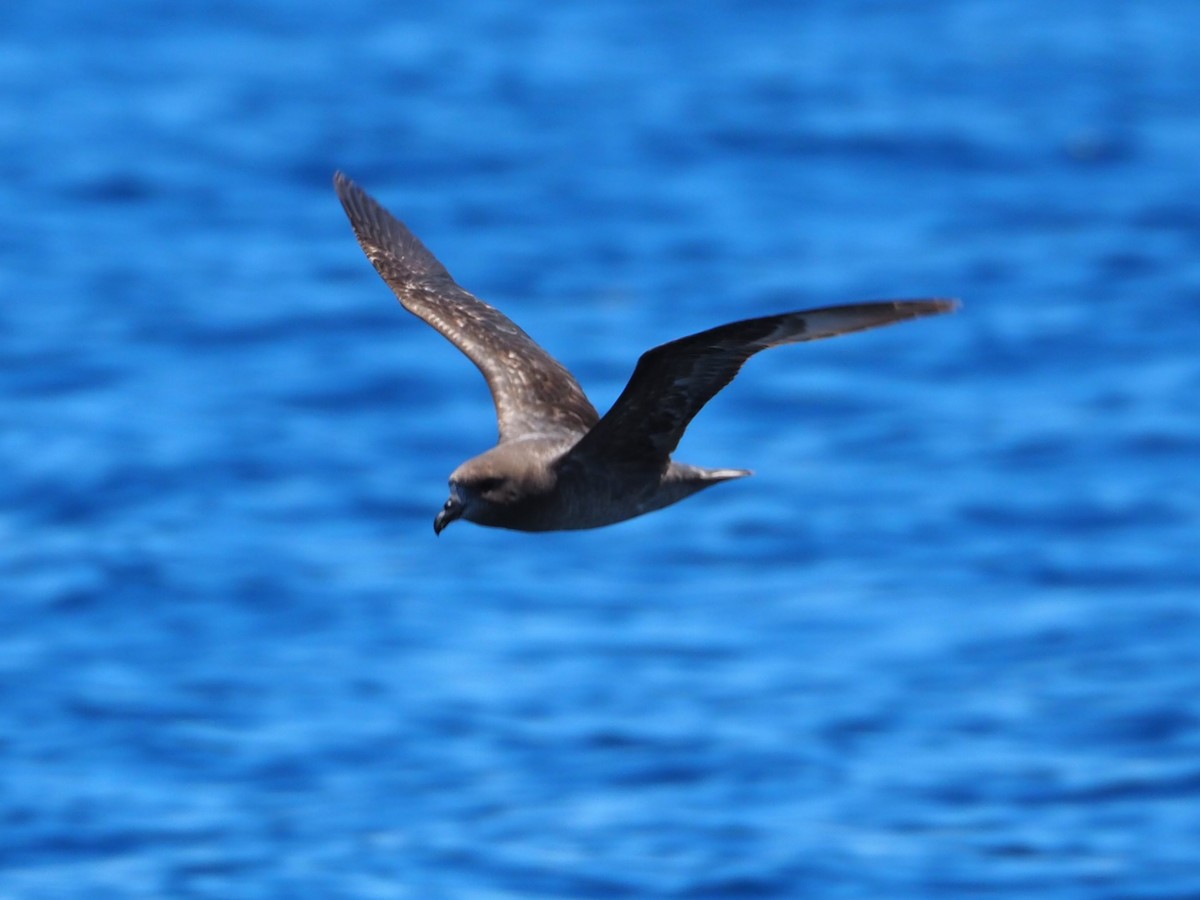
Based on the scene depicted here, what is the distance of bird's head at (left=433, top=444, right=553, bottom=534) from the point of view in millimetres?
7531

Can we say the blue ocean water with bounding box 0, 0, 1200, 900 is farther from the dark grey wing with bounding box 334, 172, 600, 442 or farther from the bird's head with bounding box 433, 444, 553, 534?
the bird's head with bounding box 433, 444, 553, 534

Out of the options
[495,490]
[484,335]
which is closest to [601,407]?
[484,335]

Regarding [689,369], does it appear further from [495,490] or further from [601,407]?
[601,407]

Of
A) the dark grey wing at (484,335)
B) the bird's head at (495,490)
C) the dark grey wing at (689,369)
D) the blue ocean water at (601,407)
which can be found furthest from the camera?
the blue ocean water at (601,407)

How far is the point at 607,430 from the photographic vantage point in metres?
7.55

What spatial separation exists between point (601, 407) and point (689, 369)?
35.0ft

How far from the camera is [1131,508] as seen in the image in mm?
18219

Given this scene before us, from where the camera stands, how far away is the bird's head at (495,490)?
753 centimetres

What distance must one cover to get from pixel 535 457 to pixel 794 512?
34.2ft

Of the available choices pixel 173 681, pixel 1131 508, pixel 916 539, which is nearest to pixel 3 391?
pixel 173 681

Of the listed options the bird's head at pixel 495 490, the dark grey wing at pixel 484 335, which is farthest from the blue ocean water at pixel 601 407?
the bird's head at pixel 495 490

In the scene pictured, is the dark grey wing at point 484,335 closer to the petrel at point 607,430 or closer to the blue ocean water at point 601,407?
the petrel at point 607,430

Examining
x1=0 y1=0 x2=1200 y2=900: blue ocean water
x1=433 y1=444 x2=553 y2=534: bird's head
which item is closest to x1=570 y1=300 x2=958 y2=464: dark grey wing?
x1=433 y1=444 x2=553 y2=534: bird's head

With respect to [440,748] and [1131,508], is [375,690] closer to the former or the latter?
[440,748]
